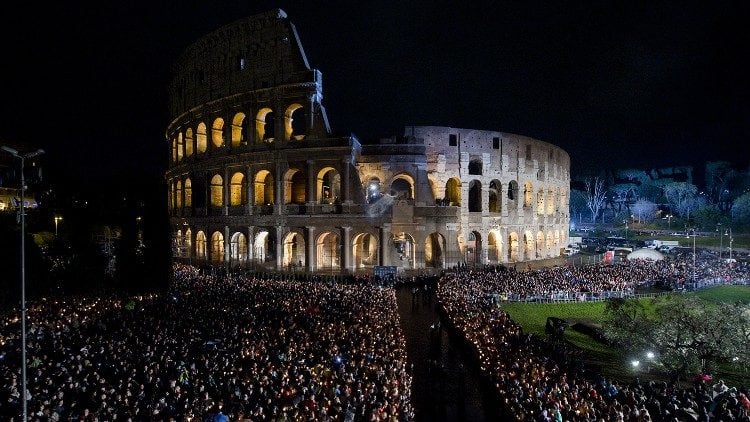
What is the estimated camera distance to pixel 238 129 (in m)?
41.0

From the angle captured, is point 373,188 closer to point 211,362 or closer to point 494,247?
point 494,247

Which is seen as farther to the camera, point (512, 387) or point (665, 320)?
point (665, 320)

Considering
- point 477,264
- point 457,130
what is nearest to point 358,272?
point 477,264

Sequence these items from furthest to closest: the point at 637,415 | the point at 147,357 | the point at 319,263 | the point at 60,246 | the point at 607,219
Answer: the point at 607,219, the point at 319,263, the point at 60,246, the point at 147,357, the point at 637,415

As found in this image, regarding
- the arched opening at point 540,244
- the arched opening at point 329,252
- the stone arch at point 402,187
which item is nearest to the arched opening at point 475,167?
the stone arch at point 402,187

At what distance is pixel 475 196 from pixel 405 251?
1024 centimetres

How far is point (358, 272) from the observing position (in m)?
35.8

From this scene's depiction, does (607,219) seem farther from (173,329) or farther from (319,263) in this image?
(173,329)

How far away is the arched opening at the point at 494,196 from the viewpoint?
42772 millimetres

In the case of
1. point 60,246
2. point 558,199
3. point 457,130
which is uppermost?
point 457,130

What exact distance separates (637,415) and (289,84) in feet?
108

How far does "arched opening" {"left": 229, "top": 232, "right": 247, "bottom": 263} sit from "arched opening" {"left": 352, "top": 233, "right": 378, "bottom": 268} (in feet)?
31.1

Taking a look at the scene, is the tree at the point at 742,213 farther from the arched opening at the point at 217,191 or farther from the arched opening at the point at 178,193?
the arched opening at the point at 178,193

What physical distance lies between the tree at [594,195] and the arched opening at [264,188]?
77826mm
